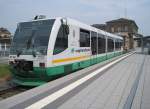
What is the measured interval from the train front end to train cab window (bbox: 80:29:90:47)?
3.30m

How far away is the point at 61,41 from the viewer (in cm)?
1209

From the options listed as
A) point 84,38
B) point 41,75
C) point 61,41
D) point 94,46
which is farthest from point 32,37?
point 94,46

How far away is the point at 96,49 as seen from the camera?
1894cm

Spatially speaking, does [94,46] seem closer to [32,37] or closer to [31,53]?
[32,37]

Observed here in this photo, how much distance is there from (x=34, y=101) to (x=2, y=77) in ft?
34.5

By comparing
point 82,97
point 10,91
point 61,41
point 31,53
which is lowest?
point 10,91

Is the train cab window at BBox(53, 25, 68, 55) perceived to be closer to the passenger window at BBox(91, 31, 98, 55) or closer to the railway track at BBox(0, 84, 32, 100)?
the railway track at BBox(0, 84, 32, 100)

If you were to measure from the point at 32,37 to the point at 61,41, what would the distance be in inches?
50.5

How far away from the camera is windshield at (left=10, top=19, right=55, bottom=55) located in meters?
11.5

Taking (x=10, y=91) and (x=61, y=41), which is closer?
(x=10, y=91)

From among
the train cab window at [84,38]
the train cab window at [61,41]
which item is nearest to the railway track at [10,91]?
the train cab window at [61,41]

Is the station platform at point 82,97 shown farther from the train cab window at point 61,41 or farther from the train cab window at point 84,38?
the train cab window at point 84,38

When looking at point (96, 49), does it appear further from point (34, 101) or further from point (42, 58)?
point (34, 101)

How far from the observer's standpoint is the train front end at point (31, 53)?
11.3 meters
